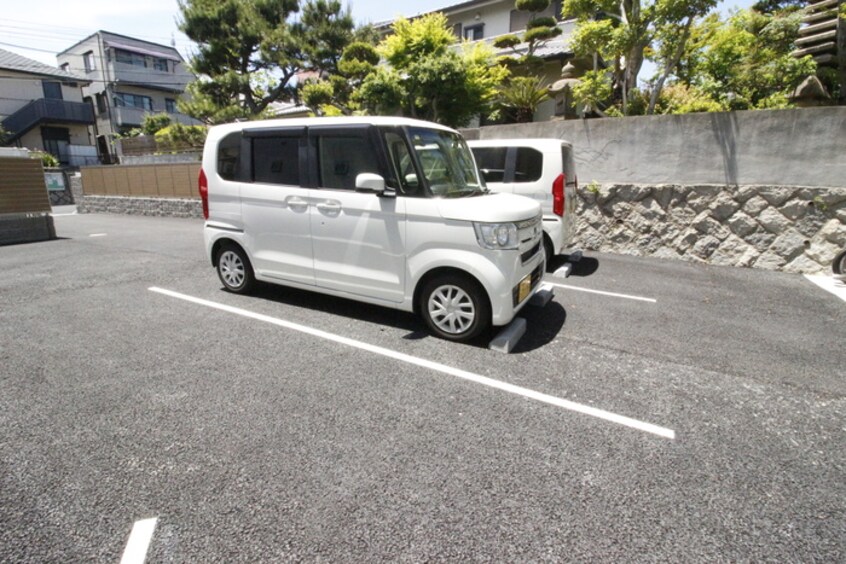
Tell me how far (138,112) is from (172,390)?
124 ft

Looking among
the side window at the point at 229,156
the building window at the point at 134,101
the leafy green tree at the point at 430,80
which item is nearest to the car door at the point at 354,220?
the side window at the point at 229,156

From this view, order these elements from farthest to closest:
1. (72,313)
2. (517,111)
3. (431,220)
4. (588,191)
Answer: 1. (517,111)
2. (588,191)
3. (72,313)
4. (431,220)

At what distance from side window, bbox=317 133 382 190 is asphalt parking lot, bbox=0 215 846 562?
1.43m

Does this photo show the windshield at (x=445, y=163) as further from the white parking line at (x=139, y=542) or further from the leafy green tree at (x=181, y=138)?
the leafy green tree at (x=181, y=138)

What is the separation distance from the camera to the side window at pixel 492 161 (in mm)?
6344

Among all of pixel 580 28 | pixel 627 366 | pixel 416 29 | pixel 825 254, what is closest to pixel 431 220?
pixel 627 366

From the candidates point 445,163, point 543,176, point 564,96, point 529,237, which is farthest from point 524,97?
point 529,237

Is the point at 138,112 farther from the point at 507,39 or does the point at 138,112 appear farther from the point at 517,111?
the point at 517,111

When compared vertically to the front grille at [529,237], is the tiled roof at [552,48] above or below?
above

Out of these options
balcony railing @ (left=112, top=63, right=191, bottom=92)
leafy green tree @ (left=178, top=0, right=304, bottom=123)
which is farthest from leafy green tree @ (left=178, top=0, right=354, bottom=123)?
balcony railing @ (left=112, top=63, right=191, bottom=92)

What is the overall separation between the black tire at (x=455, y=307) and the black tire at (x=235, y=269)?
91.9 inches

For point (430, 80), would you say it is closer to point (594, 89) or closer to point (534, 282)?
point (594, 89)

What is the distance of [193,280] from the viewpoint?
5961 mm

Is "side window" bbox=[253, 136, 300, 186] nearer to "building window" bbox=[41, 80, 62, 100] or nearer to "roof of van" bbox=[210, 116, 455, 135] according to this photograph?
"roof of van" bbox=[210, 116, 455, 135]
